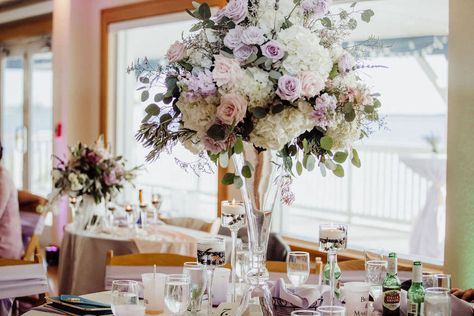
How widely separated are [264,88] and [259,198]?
0.34m

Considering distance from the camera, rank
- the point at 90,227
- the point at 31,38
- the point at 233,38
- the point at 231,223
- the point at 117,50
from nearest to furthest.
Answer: the point at 233,38, the point at 231,223, the point at 90,227, the point at 117,50, the point at 31,38

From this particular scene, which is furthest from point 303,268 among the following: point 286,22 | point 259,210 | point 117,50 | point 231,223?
point 117,50

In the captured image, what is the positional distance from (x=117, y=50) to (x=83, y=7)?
22.9 inches

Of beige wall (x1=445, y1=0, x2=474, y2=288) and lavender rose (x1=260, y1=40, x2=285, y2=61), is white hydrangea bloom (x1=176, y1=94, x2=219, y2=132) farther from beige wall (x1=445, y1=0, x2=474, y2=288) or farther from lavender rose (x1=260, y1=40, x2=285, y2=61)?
beige wall (x1=445, y1=0, x2=474, y2=288)

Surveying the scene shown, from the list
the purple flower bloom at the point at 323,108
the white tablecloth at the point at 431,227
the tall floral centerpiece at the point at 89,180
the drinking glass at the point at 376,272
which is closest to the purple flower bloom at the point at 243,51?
the purple flower bloom at the point at 323,108

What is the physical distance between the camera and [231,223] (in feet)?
8.43

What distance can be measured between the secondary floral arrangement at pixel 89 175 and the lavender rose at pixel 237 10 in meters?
2.74

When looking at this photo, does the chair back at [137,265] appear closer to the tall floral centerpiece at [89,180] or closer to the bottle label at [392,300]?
the bottle label at [392,300]

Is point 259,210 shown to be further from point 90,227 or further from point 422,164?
point 422,164

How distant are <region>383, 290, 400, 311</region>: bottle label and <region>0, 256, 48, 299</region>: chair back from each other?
1.47 meters

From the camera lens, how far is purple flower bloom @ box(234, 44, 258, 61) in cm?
216

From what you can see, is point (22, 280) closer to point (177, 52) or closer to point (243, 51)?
point (177, 52)

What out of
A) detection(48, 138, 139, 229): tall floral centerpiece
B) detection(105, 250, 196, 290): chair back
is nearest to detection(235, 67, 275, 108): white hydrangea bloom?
detection(105, 250, 196, 290): chair back

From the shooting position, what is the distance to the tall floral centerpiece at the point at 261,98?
213 centimetres
